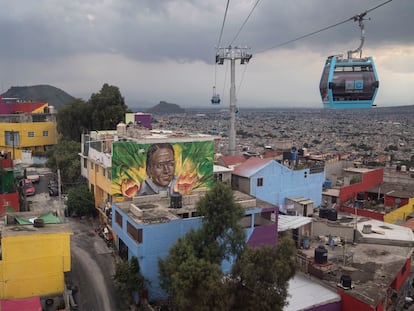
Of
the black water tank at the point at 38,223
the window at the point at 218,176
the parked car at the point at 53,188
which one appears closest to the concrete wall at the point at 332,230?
the window at the point at 218,176

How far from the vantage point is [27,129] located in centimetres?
4172

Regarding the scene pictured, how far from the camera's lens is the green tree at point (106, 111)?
1483 inches

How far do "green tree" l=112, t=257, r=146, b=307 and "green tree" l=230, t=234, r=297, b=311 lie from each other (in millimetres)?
3896

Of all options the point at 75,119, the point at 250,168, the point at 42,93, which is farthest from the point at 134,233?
the point at 42,93

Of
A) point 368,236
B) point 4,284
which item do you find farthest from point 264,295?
point 368,236

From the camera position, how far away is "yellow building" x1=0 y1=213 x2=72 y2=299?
14.3 metres

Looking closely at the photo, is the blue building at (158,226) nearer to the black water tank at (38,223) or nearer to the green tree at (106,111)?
the black water tank at (38,223)

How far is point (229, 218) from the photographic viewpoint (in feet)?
46.9

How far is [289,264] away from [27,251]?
30.1 feet

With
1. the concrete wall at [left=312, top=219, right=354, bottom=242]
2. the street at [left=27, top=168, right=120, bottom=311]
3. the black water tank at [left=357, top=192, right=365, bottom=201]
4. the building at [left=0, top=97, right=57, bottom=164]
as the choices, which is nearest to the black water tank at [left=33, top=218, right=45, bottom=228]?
the street at [left=27, top=168, right=120, bottom=311]

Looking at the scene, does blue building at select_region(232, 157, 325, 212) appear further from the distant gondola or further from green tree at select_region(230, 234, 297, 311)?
green tree at select_region(230, 234, 297, 311)

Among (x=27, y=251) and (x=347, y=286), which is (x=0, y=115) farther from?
(x=347, y=286)

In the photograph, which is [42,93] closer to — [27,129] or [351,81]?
[27,129]

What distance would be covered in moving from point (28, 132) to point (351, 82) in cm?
3652
